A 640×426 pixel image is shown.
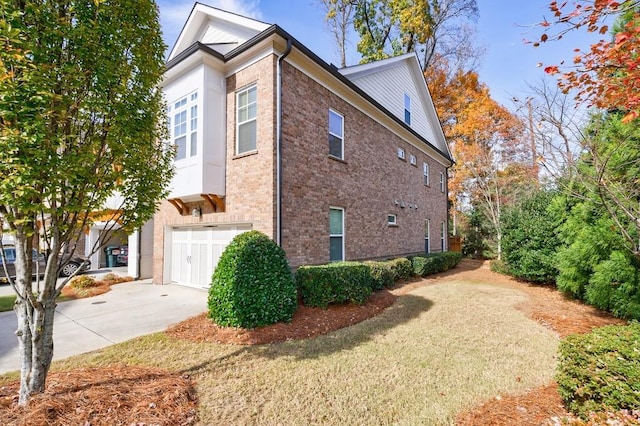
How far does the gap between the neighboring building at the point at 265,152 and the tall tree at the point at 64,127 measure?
366 centimetres

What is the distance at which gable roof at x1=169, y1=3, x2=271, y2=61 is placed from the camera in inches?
330

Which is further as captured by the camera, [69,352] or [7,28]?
[69,352]

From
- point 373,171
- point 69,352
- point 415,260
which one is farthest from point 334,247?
point 69,352

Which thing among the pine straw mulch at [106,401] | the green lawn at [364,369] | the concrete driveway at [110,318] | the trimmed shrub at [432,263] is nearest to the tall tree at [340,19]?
the trimmed shrub at [432,263]

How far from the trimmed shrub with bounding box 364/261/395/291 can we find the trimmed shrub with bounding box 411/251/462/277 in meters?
2.63

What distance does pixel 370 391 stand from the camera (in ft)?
11.8

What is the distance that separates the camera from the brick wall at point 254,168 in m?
7.15

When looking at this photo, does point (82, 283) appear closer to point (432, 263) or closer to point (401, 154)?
point (432, 263)

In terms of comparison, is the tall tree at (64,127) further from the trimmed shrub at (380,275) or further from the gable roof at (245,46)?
the trimmed shrub at (380,275)

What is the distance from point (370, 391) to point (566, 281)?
7.50m

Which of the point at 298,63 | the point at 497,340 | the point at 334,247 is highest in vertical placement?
the point at 298,63

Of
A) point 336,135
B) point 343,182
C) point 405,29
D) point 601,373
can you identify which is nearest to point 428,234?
point 343,182

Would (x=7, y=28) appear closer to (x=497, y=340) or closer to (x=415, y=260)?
(x=497, y=340)

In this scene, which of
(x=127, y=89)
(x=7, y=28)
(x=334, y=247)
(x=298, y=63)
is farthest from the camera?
(x=334, y=247)
